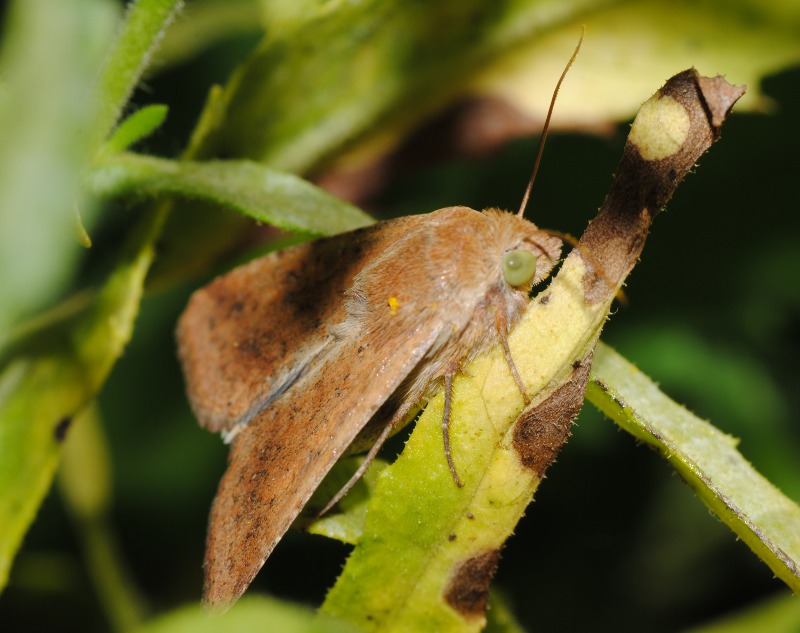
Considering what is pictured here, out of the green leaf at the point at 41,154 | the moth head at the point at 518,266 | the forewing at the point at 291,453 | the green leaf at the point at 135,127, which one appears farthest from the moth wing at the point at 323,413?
the green leaf at the point at 41,154

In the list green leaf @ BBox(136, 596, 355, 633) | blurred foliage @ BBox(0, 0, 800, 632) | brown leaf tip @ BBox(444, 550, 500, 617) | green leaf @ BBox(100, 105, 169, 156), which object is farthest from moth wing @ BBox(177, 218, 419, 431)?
green leaf @ BBox(136, 596, 355, 633)

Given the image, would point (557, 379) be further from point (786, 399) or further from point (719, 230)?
point (786, 399)

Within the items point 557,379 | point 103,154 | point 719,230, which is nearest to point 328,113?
point 103,154

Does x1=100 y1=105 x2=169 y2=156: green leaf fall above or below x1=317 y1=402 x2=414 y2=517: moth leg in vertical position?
above

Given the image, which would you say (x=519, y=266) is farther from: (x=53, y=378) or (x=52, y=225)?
(x=52, y=225)

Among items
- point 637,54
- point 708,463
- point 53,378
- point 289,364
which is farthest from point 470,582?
point 637,54

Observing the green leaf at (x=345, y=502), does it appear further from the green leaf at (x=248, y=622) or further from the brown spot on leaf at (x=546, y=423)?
the green leaf at (x=248, y=622)

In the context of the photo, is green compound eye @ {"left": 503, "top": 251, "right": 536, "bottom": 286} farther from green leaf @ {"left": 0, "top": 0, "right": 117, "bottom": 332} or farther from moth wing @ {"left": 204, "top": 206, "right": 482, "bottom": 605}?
green leaf @ {"left": 0, "top": 0, "right": 117, "bottom": 332}
